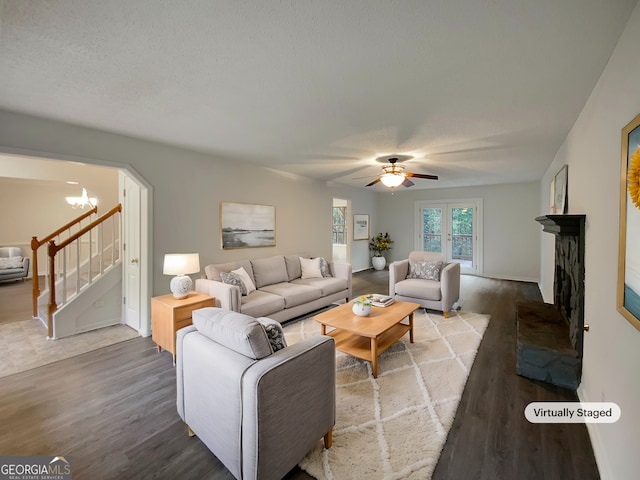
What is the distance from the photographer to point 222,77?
1979 millimetres

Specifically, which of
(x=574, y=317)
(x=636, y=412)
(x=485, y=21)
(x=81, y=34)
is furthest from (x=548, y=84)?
(x=81, y=34)

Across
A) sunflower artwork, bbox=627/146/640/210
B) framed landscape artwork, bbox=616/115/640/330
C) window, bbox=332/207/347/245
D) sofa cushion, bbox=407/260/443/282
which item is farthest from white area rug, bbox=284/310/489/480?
window, bbox=332/207/347/245

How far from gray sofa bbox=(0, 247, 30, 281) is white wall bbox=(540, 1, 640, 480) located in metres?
9.67

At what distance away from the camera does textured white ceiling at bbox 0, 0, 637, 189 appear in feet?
4.51

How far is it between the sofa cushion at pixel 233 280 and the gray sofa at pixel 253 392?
1.77 m

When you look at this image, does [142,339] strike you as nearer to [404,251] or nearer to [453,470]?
[453,470]

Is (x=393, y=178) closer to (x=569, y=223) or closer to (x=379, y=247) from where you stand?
(x=569, y=223)

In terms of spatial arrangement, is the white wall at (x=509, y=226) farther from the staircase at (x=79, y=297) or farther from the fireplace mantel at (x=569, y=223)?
the staircase at (x=79, y=297)

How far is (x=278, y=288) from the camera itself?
4.17 meters

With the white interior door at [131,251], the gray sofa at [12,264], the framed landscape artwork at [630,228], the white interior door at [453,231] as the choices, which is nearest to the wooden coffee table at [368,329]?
the framed landscape artwork at [630,228]

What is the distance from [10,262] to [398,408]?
28.6ft

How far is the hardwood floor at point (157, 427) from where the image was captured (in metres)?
1.63

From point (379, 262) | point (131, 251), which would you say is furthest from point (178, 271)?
point (379, 262)

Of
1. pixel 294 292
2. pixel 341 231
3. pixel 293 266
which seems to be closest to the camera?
pixel 294 292
